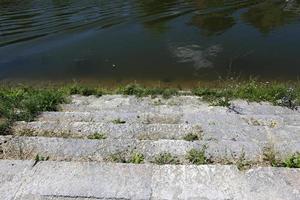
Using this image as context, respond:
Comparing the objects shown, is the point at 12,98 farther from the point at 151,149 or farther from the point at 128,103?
the point at 151,149

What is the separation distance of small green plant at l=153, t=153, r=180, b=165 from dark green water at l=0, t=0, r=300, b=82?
6.90 m

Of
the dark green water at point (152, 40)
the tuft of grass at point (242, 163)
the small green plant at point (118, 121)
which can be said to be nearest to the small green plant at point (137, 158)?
the tuft of grass at point (242, 163)

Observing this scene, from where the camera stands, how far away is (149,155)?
4586mm

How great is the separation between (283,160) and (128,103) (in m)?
3.87

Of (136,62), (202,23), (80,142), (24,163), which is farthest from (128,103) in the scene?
(202,23)

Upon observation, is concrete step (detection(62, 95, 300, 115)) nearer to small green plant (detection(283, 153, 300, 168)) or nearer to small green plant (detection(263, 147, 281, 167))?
small green plant (detection(263, 147, 281, 167))

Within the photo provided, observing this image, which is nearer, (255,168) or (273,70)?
(255,168)

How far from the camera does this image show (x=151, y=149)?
472 cm

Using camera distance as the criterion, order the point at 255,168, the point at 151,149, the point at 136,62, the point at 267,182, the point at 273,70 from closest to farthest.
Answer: the point at 267,182
the point at 255,168
the point at 151,149
the point at 273,70
the point at 136,62

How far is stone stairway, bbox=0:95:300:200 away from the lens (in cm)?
384

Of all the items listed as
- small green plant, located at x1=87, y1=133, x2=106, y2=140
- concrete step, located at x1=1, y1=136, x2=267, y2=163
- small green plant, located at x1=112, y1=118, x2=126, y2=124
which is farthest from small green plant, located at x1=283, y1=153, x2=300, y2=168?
small green plant, located at x1=112, y1=118, x2=126, y2=124

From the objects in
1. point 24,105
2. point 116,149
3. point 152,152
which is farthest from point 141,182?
point 24,105

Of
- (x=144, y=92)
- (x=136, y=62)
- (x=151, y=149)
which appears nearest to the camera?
(x=151, y=149)

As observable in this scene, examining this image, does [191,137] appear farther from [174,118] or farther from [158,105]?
[158,105]
